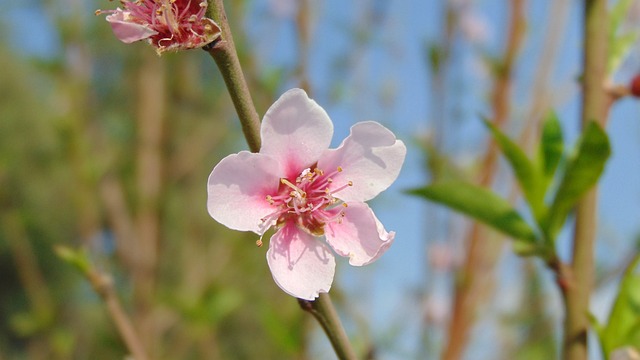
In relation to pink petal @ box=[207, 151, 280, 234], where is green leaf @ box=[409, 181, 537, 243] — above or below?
below

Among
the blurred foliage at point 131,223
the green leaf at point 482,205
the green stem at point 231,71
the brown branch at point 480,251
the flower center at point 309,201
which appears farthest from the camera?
the blurred foliage at point 131,223

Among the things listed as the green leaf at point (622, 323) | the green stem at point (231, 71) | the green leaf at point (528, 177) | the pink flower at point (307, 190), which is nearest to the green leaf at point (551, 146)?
the green leaf at point (528, 177)

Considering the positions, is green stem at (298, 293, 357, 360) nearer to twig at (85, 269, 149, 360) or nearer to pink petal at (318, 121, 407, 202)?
pink petal at (318, 121, 407, 202)

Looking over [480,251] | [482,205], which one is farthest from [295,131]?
[480,251]

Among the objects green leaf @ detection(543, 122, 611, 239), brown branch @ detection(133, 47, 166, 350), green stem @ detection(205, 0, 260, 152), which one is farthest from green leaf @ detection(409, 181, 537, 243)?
brown branch @ detection(133, 47, 166, 350)

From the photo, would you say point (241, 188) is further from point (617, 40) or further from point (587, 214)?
point (617, 40)

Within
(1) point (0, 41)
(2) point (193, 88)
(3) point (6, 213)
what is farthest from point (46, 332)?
(1) point (0, 41)

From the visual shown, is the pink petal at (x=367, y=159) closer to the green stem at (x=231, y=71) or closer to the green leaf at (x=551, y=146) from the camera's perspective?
the green stem at (x=231, y=71)
